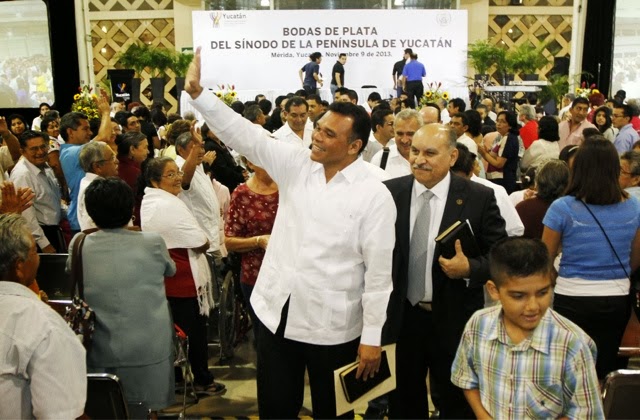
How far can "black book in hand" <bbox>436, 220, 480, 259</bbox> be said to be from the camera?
2572 millimetres

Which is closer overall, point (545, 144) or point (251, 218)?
point (251, 218)

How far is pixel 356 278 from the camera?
8.24 ft

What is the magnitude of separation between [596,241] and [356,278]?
3.63ft

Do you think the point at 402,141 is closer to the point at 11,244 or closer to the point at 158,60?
the point at 11,244

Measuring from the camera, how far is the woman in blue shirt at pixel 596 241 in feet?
9.65

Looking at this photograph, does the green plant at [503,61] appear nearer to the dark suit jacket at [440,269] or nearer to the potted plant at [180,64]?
the potted plant at [180,64]

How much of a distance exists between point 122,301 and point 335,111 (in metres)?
1.14

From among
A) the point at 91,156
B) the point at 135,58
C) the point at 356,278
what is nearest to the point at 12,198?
the point at 91,156

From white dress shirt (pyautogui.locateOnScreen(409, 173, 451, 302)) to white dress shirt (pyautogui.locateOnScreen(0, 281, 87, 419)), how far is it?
54.4 inches

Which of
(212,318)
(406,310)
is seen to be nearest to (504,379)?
(406,310)

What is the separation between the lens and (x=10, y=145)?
19.8 feet

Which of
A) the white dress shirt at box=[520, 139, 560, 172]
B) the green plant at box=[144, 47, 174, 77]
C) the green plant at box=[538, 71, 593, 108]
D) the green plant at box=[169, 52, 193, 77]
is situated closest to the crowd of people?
the white dress shirt at box=[520, 139, 560, 172]

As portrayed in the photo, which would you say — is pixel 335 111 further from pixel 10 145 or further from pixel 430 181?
pixel 10 145

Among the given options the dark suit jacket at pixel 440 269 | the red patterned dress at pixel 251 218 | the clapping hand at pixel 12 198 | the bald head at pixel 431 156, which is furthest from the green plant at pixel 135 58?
the dark suit jacket at pixel 440 269
